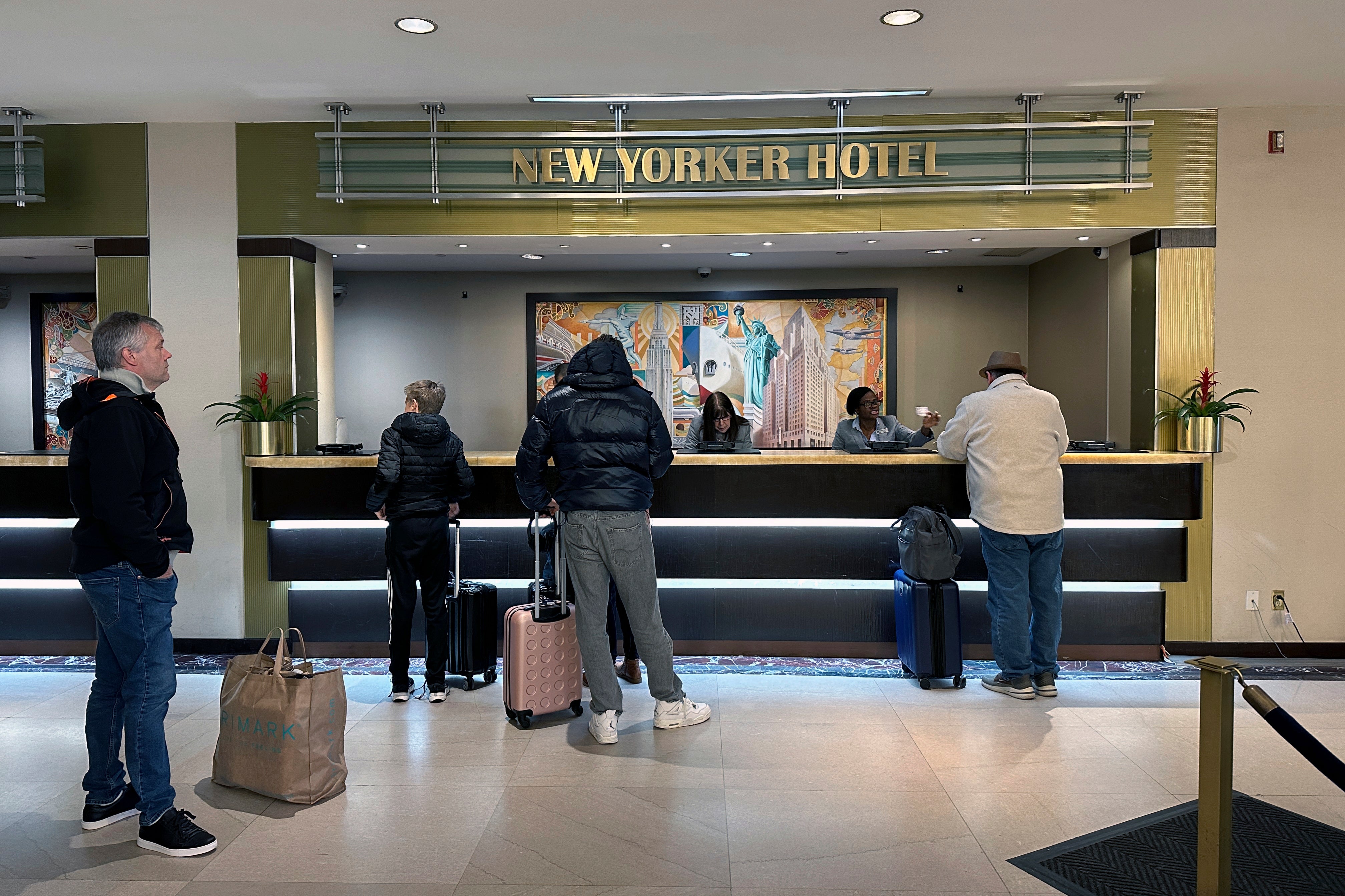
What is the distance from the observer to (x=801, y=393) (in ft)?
28.2

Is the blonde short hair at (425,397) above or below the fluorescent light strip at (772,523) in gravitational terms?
above

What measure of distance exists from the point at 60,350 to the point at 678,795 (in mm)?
7787

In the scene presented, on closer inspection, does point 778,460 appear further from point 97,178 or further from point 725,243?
point 97,178

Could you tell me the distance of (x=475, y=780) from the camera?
367 centimetres

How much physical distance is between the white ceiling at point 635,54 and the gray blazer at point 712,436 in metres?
2.01

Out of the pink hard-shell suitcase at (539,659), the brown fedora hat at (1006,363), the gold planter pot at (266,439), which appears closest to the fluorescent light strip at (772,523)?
the gold planter pot at (266,439)

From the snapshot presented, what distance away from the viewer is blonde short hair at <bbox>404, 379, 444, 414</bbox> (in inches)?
181

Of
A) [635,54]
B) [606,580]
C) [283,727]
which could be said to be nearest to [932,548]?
[606,580]

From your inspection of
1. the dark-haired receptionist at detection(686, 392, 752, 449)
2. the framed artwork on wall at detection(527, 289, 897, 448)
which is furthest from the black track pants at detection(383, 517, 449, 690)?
the framed artwork on wall at detection(527, 289, 897, 448)

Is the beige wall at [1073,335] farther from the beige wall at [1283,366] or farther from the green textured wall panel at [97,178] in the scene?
the green textured wall panel at [97,178]

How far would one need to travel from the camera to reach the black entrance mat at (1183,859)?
9.30 feet

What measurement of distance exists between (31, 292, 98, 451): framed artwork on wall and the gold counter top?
11.7ft

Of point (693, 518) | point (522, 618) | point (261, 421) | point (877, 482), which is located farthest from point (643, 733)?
point (261, 421)

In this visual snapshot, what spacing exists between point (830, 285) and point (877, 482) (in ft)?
12.1
